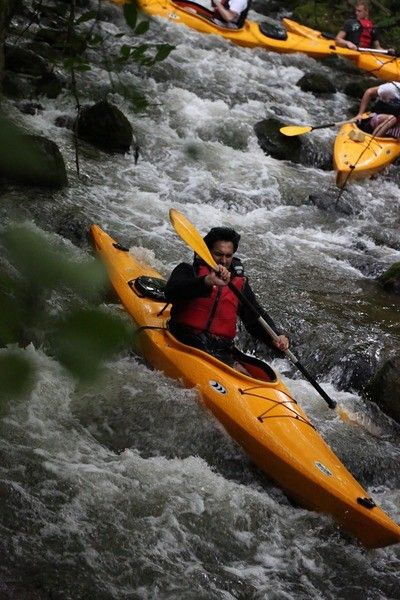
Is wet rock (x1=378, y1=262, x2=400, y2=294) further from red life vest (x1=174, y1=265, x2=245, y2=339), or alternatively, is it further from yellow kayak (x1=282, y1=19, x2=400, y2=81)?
yellow kayak (x1=282, y1=19, x2=400, y2=81)

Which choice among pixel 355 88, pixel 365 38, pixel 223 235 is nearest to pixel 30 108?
pixel 223 235

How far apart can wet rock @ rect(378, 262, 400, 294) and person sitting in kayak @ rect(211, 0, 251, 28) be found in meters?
5.34

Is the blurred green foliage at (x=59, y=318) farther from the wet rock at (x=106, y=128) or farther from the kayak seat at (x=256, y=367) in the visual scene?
the wet rock at (x=106, y=128)

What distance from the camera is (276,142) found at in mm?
7992

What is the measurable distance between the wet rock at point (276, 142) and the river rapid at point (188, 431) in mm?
487

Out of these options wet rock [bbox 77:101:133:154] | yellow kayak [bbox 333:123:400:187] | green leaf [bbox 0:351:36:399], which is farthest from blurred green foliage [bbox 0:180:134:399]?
yellow kayak [bbox 333:123:400:187]

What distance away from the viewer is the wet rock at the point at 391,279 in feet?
19.5

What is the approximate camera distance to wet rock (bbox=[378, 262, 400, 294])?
19.5 ft

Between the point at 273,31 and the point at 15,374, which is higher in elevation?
the point at 15,374

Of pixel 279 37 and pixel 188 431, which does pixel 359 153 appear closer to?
pixel 279 37

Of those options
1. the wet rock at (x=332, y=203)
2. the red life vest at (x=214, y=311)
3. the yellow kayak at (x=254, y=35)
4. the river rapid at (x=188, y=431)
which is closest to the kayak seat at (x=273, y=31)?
the yellow kayak at (x=254, y=35)

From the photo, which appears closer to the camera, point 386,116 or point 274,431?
point 274,431

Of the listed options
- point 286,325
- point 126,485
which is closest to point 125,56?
point 126,485

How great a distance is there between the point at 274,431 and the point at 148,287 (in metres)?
1.41
